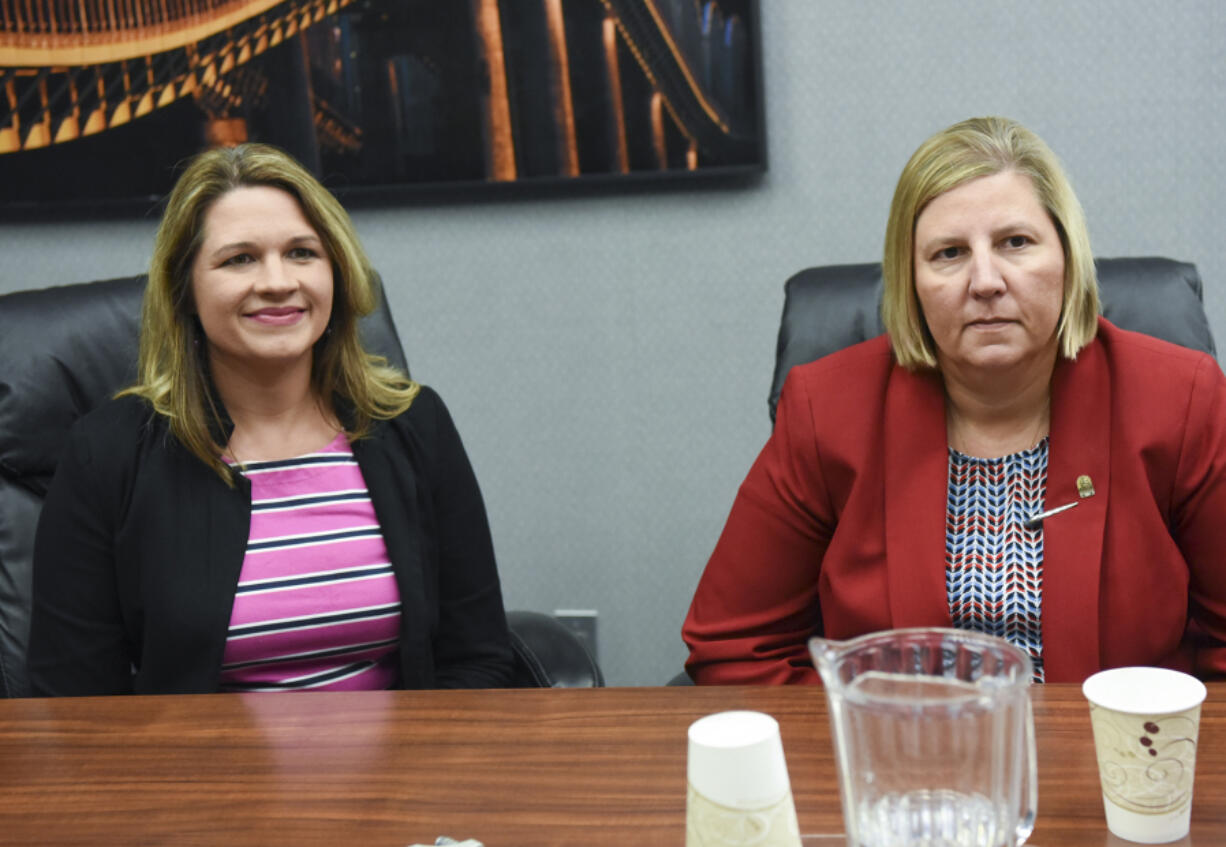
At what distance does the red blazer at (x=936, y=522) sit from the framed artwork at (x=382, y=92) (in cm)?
84

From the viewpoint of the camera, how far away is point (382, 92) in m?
2.26

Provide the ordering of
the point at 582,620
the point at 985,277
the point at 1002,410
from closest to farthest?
the point at 985,277, the point at 1002,410, the point at 582,620

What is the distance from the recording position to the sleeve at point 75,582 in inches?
58.4

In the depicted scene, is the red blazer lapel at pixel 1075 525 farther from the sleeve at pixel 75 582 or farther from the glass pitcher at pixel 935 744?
the sleeve at pixel 75 582

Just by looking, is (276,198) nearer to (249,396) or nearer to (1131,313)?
(249,396)

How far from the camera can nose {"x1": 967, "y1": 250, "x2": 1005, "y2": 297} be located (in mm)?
1326

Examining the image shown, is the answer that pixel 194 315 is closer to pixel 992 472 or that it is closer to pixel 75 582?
pixel 75 582

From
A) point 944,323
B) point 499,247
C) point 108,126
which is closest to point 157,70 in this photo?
point 108,126

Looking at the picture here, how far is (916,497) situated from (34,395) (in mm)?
1140

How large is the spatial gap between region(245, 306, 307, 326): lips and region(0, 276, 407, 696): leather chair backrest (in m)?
0.28

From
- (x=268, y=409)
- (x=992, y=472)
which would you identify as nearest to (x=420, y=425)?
(x=268, y=409)

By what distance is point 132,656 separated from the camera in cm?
157

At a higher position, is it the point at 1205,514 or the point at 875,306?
the point at 875,306

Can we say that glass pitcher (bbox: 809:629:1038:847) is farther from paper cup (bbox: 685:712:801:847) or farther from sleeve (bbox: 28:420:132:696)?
sleeve (bbox: 28:420:132:696)
